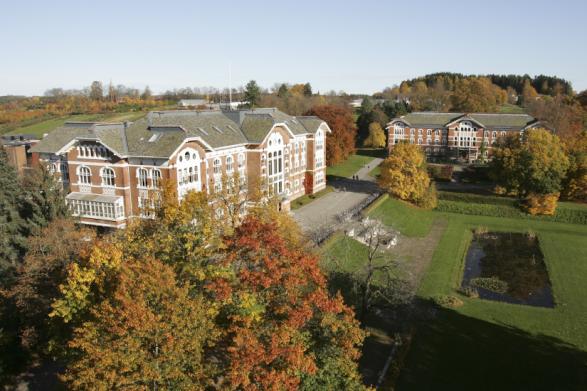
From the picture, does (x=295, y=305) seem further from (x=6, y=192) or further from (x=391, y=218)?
(x=391, y=218)

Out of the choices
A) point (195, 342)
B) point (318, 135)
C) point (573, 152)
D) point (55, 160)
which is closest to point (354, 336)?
point (195, 342)

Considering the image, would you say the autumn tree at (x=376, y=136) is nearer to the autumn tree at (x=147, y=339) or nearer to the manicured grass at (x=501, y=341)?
the manicured grass at (x=501, y=341)

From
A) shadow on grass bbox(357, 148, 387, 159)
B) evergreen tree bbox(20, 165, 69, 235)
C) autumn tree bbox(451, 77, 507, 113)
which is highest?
autumn tree bbox(451, 77, 507, 113)

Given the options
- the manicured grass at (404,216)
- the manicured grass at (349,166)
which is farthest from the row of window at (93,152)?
the manicured grass at (349,166)

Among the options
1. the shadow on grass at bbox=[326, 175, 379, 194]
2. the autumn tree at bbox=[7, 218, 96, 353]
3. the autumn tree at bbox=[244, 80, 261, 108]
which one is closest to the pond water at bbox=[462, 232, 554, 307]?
the shadow on grass at bbox=[326, 175, 379, 194]

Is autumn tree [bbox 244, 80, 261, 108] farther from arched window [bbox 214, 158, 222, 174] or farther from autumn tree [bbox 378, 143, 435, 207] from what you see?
arched window [bbox 214, 158, 222, 174]

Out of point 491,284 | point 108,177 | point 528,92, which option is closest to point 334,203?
point 491,284
